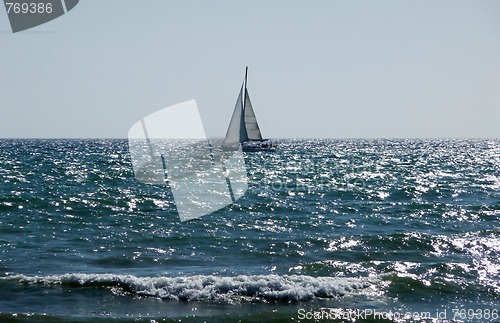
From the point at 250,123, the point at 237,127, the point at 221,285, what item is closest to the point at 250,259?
the point at 221,285

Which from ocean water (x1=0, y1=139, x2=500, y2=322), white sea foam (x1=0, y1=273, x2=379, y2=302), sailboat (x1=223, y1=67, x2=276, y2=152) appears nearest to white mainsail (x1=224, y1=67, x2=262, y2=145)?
sailboat (x1=223, y1=67, x2=276, y2=152)

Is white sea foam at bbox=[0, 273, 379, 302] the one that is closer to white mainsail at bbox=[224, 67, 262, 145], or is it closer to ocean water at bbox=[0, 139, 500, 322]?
ocean water at bbox=[0, 139, 500, 322]

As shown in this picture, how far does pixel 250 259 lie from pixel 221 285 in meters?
3.57

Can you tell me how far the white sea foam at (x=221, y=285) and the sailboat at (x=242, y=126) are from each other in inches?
2140

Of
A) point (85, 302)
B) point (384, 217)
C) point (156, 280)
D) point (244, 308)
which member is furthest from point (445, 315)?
point (384, 217)

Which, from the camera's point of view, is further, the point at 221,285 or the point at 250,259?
the point at 250,259

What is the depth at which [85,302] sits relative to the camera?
41.0 feet

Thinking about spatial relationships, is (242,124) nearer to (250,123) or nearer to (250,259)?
(250,123)

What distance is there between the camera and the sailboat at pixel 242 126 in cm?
6849

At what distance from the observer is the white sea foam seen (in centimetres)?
1298

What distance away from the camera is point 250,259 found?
17.0m

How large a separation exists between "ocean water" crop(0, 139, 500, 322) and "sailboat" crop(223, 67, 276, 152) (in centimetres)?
3722

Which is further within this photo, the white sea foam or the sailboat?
the sailboat

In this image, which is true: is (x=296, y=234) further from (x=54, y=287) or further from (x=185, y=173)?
(x=185, y=173)
